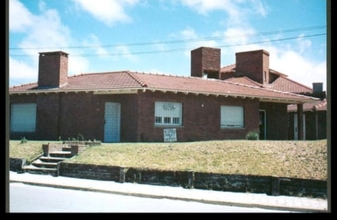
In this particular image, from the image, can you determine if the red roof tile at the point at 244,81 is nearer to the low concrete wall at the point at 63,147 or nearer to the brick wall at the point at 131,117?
the brick wall at the point at 131,117

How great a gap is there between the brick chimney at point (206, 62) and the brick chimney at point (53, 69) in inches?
423

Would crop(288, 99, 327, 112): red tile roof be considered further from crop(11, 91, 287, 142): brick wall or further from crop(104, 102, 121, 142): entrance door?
crop(104, 102, 121, 142): entrance door

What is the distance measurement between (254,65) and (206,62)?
18.5 feet

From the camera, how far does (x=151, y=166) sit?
13.4 metres

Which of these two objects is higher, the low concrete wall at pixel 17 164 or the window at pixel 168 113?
the window at pixel 168 113

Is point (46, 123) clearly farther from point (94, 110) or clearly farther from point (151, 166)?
point (151, 166)

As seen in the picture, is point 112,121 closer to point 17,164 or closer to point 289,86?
point 17,164

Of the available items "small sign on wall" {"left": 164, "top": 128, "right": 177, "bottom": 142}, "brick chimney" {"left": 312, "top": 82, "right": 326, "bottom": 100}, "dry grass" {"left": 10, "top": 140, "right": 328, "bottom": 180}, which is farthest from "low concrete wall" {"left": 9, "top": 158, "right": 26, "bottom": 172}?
"brick chimney" {"left": 312, "top": 82, "right": 326, "bottom": 100}

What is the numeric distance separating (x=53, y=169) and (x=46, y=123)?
875 centimetres

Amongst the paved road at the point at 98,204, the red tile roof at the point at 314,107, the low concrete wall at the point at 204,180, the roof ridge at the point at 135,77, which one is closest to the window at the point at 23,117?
the roof ridge at the point at 135,77

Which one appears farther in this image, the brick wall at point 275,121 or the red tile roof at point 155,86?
the brick wall at point 275,121

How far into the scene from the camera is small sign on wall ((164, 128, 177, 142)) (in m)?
20.7

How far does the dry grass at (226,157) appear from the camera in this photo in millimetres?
11984
